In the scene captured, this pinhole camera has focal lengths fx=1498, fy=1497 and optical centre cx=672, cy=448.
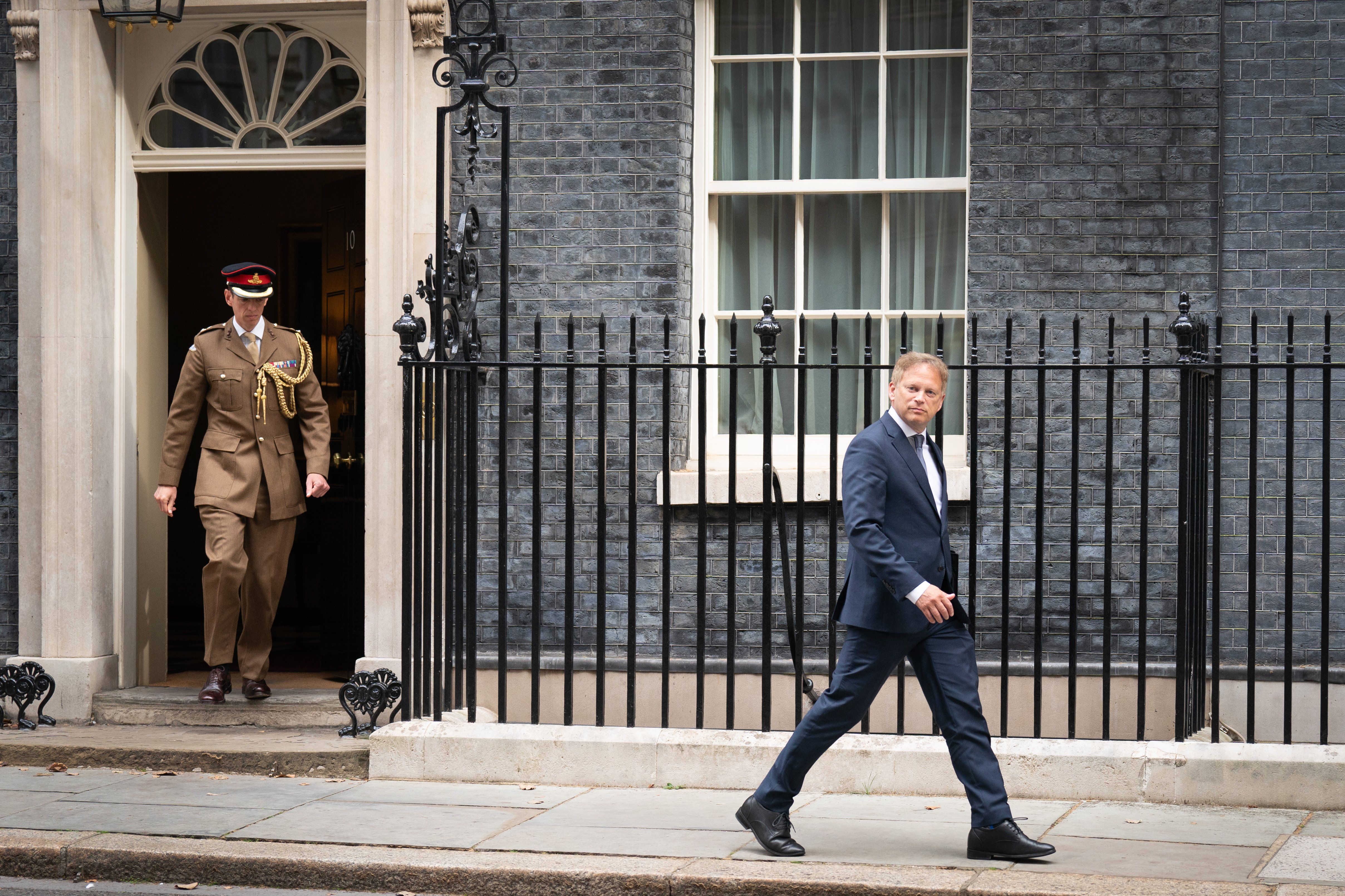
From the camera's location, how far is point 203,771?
6914mm

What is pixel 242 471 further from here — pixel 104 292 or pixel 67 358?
pixel 104 292

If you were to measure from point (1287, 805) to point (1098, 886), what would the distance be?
1574 millimetres

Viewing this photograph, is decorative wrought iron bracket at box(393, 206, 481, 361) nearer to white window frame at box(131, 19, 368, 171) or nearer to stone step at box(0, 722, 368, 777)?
white window frame at box(131, 19, 368, 171)

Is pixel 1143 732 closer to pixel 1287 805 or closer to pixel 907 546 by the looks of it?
pixel 1287 805

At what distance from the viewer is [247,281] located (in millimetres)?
7547

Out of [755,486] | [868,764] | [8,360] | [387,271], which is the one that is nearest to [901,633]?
[868,764]

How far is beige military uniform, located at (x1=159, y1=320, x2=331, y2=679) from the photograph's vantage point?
749cm

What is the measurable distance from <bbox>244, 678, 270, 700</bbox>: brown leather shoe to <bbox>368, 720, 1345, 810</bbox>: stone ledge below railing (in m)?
1.27

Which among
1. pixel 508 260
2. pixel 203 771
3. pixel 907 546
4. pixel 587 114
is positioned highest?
pixel 587 114

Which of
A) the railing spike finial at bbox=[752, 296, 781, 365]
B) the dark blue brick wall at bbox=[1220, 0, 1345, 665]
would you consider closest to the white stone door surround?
the railing spike finial at bbox=[752, 296, 781, 365]

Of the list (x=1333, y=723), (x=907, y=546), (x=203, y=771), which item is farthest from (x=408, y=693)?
(x=1333, y=723)

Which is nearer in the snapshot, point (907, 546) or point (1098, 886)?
point (1098, 886)

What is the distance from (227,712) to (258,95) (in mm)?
3348

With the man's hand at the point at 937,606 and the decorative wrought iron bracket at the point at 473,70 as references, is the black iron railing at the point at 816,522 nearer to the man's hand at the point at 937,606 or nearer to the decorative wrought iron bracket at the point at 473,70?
the decorative wrought iron bracket at the point at 473,70
